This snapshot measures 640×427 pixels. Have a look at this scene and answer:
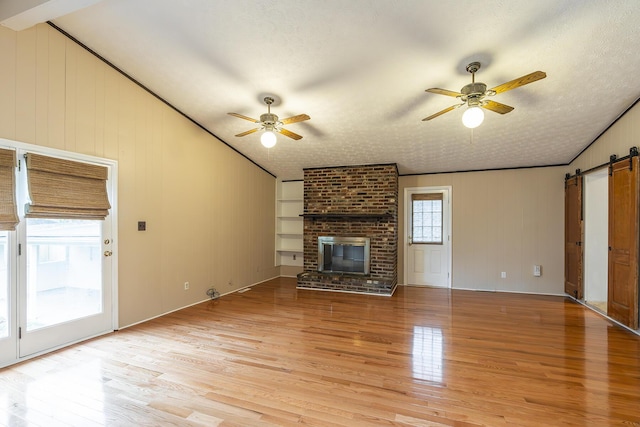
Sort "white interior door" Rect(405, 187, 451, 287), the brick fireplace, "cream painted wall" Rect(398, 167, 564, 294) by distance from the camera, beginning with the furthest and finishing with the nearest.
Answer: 1. "white interior door" Rect(405, 187, 451, 287)
2. the brick fireplace
3. "cream painted wall" Rect(398, 167, 564, 294)

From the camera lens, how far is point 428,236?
238 inches

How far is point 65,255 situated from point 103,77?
2.00 m

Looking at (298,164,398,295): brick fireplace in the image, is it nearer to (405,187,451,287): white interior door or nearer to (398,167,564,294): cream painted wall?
(405,187,451,287): white interior door

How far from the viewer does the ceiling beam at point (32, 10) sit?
2324mm

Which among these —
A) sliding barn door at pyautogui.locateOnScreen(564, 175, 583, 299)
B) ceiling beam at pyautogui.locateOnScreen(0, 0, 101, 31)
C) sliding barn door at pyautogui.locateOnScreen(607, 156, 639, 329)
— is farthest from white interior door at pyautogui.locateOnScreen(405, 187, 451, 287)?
ceiling beam at pyautogui.locateOnScreen(0, 0, 101, 31)

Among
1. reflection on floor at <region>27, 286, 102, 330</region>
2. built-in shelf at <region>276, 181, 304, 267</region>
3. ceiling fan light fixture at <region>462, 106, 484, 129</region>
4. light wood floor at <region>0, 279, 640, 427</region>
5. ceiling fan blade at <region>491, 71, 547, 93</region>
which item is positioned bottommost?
light wood floor at <region>0, 279, 640, 427</region>

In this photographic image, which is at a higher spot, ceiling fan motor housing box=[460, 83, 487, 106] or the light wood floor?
ceiling fan motor housing box=[460, 83, 487, 106]

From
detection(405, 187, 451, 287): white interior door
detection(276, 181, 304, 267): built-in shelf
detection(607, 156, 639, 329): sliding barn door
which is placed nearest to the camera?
detection(607, 156, 639, 329): sliding barn door

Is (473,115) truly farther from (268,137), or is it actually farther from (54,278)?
(54,278)

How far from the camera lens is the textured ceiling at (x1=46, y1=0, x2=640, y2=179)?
2410 millimetres

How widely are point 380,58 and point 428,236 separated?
13.3ft

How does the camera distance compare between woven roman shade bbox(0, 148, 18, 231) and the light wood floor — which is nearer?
the light wood floor

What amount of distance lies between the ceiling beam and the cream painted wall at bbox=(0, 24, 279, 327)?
0.19 meters

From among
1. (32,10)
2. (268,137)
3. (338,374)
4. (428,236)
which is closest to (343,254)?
(428,236)
